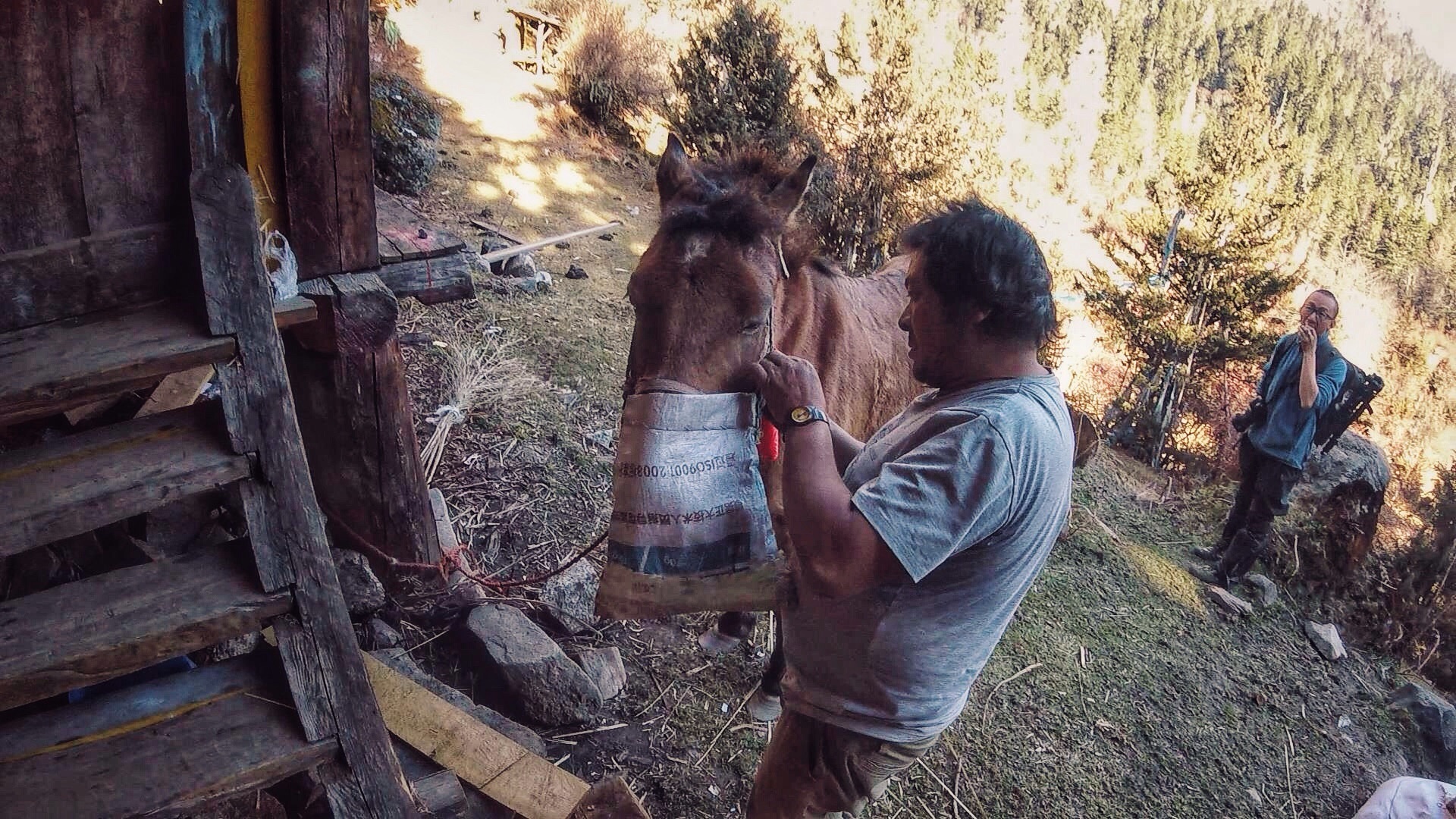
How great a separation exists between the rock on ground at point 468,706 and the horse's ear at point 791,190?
7.37 feet

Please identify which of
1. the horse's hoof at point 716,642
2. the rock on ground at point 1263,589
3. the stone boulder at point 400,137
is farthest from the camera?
the stone boulder at point 400,137

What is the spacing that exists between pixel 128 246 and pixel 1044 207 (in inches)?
926

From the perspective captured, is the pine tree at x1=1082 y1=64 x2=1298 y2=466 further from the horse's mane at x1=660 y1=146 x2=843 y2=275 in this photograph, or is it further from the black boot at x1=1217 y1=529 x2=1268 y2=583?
the horse's mane at x1=660 y1=146 x2=843 y2=275

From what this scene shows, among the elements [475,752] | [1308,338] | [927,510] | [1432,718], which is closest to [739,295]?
[927,510]

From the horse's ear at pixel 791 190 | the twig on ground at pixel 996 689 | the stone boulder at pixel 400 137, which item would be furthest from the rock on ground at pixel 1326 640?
the stone boulder at pixel 400 137

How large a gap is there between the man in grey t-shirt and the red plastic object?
0.41 m

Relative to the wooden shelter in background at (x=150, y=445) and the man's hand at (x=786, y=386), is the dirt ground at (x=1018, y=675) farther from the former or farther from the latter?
the man's hand at (x=786, y=386)

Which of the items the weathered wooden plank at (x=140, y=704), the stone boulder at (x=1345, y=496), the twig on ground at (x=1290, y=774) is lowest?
the stone boulder at (x=1345, y=496)

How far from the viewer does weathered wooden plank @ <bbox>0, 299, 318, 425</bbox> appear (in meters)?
1.64

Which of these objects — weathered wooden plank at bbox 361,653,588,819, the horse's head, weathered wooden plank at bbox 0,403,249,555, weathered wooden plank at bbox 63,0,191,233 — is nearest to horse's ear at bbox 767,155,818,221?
the horse's head

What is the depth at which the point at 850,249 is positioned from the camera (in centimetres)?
1245

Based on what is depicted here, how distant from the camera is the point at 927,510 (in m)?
1.74

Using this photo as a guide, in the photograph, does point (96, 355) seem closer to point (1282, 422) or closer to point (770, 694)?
point (770, 694)

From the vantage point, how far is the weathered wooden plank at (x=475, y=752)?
283 cm
